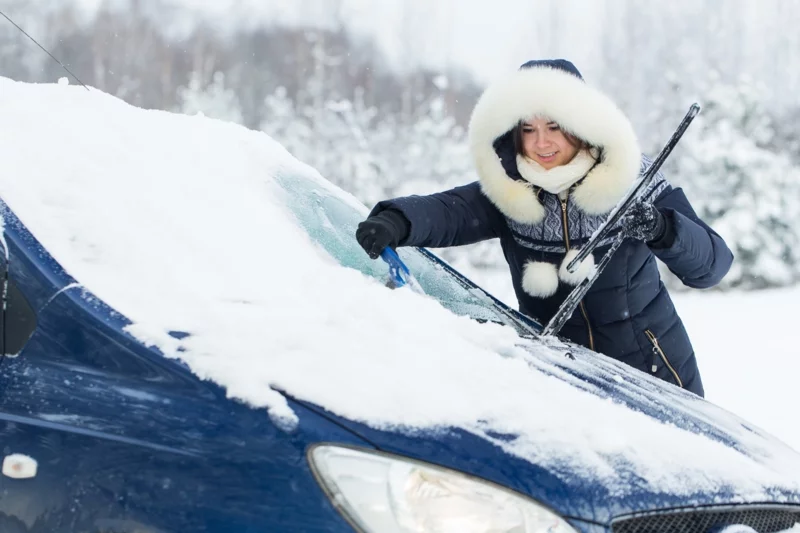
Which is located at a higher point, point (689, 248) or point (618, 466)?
point (689, 248)

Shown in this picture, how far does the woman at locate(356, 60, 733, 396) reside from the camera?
2637 millimetres

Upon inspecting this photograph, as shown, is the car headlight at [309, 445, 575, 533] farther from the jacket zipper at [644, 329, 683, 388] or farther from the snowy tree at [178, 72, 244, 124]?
the snowy tree at [178, 72, 244, 124]

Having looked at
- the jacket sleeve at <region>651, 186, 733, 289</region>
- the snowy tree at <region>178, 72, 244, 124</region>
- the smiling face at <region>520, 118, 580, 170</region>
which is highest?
the smiling face at <region>520, 118, 580, 170</region>

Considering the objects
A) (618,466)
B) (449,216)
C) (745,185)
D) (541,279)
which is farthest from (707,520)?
(745,185)

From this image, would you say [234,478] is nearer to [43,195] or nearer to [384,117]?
[43,195]

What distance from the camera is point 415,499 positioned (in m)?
1.24

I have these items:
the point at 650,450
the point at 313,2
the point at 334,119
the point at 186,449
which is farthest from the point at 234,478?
the point at 313,2

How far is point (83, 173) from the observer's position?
185 cm

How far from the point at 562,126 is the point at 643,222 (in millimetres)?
493

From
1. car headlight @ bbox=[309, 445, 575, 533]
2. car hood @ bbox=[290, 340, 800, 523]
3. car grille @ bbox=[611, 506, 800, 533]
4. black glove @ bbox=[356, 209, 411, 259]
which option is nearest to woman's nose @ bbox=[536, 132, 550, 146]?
black glove @ bbox=[356, 209, 411, 259]

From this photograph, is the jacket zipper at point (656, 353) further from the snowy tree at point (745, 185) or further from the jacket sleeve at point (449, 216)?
the snowy tree at point (745, 185)

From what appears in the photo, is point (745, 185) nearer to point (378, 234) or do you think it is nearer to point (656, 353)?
point (656, 353)

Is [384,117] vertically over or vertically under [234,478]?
over

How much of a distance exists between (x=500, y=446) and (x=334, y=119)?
20841 millimetres
